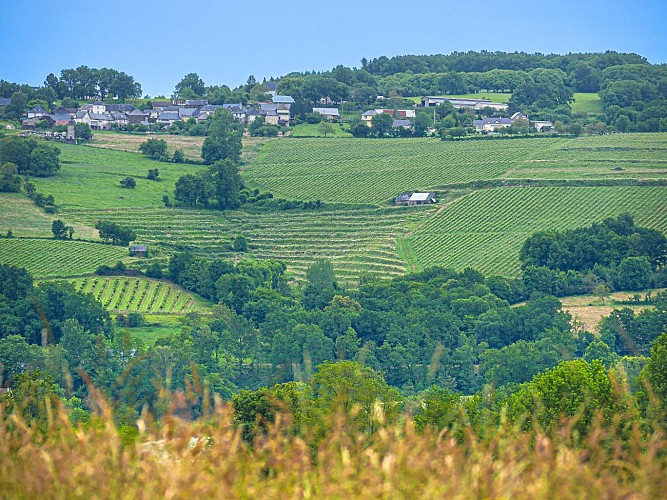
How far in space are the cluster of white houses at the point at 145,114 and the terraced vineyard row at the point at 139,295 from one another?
55619 mm

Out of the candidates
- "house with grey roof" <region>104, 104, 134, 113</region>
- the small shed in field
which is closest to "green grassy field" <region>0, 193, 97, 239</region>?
the small shed in field

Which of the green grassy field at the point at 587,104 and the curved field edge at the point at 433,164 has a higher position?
the green grassy field at the point at 587,104

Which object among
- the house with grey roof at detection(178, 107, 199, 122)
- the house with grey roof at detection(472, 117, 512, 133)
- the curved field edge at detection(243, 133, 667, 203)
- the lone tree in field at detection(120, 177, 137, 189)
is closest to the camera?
the curved field edge at detection(243, 133, 667, 203)

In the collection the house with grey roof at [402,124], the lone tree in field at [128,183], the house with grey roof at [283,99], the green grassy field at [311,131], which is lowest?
the lone tree in field at [128,183]

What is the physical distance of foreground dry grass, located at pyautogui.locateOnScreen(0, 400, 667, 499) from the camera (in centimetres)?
751

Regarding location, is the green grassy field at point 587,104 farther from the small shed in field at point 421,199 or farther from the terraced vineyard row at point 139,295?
the terraced vineyard row at point 139,295

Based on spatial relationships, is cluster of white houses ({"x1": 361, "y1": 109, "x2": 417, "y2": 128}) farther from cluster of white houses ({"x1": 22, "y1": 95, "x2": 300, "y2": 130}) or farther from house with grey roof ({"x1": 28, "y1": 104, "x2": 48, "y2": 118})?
house with grey roof ({"x1": 28, "y1": 104, "x2": 48, "y2": 118})

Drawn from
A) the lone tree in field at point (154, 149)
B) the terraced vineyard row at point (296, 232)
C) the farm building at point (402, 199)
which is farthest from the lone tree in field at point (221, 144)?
the farm building at point (402, 199)

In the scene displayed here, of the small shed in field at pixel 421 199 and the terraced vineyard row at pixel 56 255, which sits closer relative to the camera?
the terraced vineyard row at pixel 56 255

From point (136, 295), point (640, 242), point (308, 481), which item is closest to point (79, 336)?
point (136, 295)

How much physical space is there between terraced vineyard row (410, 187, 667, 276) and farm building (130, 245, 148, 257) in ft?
58.2

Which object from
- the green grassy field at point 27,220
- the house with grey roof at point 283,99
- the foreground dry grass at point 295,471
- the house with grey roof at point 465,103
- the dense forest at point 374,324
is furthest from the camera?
the house with grey roof at point 465,103

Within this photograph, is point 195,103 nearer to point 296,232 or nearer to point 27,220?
point 296,232

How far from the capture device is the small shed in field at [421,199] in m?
91.0
